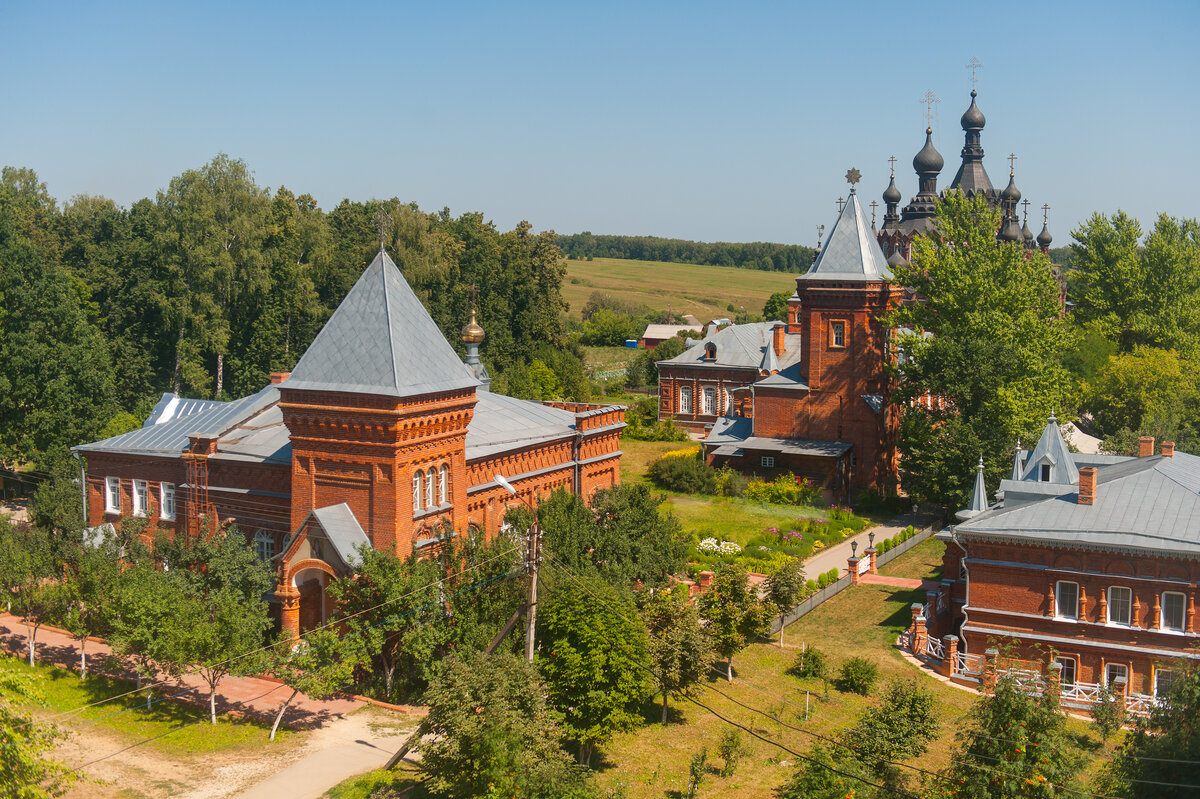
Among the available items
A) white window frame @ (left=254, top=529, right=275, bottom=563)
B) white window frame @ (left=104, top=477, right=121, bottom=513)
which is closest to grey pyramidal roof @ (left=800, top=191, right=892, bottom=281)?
white window frame @ (left=254, top=529, right=275, bottom=563)

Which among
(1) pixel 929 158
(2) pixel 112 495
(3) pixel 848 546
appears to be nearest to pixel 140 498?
(2) pixel 112 495

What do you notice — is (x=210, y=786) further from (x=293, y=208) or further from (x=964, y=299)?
(x=293, y=208)

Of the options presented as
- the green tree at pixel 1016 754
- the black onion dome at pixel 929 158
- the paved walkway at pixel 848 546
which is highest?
the black onion dome at pixel 929 158

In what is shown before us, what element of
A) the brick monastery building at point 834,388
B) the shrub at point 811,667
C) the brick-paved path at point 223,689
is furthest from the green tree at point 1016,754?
the brick monastery building at point 834,388

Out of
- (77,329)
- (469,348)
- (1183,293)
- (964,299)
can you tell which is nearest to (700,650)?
(469,348)

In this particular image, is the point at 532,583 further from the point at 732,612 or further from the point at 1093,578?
the point at 1093,578

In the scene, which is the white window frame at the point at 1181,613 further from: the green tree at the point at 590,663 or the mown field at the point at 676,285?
the mown field at the point at 676,285

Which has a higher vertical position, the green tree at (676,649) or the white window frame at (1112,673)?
the green tree at (676,649)
